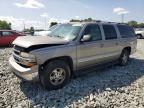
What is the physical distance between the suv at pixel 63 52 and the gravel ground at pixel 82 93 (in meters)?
0.40

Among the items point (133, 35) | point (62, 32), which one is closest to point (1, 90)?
point (62, 32)

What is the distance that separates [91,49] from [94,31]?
682mm

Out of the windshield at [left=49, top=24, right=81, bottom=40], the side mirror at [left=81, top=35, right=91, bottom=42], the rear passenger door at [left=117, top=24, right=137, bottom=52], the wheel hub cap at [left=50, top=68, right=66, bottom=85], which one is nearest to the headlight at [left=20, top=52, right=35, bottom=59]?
the wheel hub cap at [left=50, top=68, right=66, bottom=85]

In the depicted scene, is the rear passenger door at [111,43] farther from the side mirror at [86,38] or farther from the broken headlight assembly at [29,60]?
the broken headlight assembly at [29,60]

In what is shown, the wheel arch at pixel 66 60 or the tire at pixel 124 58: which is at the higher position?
the wheel arch at pixel 66 60

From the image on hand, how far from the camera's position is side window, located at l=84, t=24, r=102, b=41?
635cm

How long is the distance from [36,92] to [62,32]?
207cm

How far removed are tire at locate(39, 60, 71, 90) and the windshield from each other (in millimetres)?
868

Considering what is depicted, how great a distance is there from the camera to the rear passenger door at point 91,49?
603cm

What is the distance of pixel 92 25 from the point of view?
662 cm

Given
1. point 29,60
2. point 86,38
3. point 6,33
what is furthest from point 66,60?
point 6,33

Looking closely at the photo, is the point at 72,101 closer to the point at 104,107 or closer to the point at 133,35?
the point at 104,107

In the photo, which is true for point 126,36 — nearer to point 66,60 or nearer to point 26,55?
point 66,60

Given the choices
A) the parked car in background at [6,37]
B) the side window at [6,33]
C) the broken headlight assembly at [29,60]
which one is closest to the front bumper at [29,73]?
the broken headlight assembly at [29,60]
